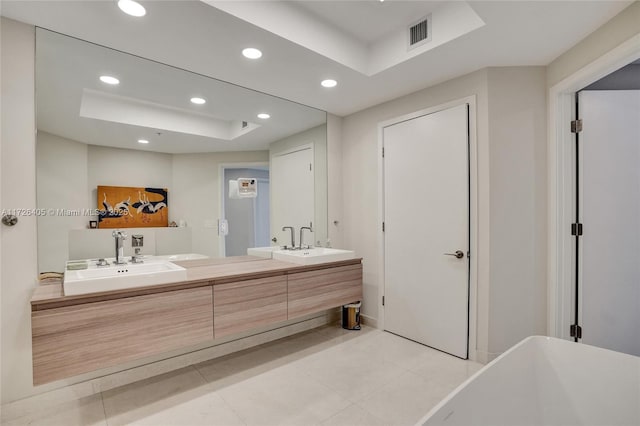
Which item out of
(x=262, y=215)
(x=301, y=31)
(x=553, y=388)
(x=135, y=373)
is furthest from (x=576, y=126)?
(x=135, y=373)

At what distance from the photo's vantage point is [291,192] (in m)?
3.43

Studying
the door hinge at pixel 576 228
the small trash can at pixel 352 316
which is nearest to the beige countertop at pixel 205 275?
the small trash can at pixel 352 316

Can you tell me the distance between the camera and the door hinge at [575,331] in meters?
2.48

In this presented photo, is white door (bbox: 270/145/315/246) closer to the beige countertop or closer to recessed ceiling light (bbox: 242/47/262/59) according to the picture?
the beige countertop

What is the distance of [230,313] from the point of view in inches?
93.9

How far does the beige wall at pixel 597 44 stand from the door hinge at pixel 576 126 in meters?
0.34

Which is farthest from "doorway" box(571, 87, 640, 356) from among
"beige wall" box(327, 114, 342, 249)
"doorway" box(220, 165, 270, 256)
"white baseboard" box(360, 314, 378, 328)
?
"doorway" box(220, 165, 270, 256)

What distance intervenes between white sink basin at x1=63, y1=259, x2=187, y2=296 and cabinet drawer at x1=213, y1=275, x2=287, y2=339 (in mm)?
337

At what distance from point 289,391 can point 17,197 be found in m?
2.17

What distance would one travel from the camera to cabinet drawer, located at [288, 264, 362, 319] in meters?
2.80

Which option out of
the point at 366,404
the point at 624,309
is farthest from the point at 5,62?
the point at 624,309

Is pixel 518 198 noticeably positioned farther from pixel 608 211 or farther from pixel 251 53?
pixel 251 53

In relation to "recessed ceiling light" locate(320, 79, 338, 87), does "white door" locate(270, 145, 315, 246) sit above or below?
below

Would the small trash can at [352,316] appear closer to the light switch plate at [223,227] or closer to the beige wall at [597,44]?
the light switch plate at [223,227]
